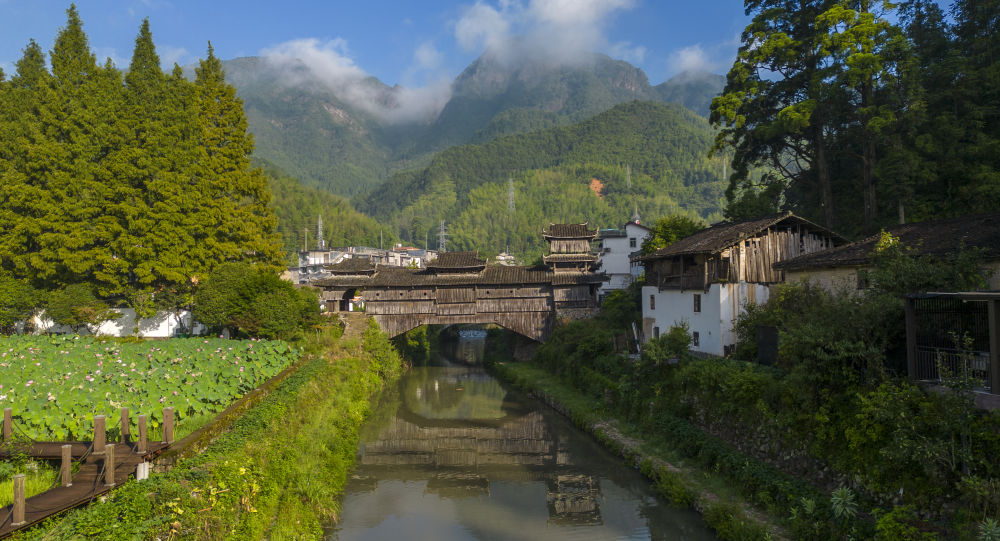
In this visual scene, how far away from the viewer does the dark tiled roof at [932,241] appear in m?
14.5

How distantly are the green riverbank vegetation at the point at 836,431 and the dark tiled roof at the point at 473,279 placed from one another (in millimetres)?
16347

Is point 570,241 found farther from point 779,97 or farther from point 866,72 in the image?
point 866,72

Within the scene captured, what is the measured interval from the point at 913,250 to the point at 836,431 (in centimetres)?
687

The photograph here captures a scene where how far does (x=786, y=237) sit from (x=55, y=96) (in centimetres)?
3856

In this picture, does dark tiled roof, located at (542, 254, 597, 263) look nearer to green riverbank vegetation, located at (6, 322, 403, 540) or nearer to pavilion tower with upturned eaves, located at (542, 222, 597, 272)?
pavilion tower with upturned eaves, located at (542, 222, 597, 272)

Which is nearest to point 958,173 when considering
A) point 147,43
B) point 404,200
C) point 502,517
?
point 502,517

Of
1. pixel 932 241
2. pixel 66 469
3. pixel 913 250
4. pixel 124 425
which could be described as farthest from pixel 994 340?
pixel 124 425

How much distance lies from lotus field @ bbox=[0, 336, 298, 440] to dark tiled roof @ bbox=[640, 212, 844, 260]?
57.5ft

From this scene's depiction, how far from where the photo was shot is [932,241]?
16.2 m

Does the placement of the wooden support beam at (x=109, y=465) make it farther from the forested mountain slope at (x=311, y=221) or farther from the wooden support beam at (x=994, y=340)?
the forested mountain slope at (x=311, y=221)

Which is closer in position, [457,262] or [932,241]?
[932,241]

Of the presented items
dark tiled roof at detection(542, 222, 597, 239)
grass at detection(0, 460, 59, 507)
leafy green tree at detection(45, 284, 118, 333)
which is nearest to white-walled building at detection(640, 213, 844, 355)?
dark tiled roof at detection(542, 222, 597, 239)

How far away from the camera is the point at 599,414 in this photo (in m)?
23.5

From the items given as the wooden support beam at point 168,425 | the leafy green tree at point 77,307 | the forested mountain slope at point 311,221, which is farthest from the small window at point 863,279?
the forested mountain slope at point 311,221
